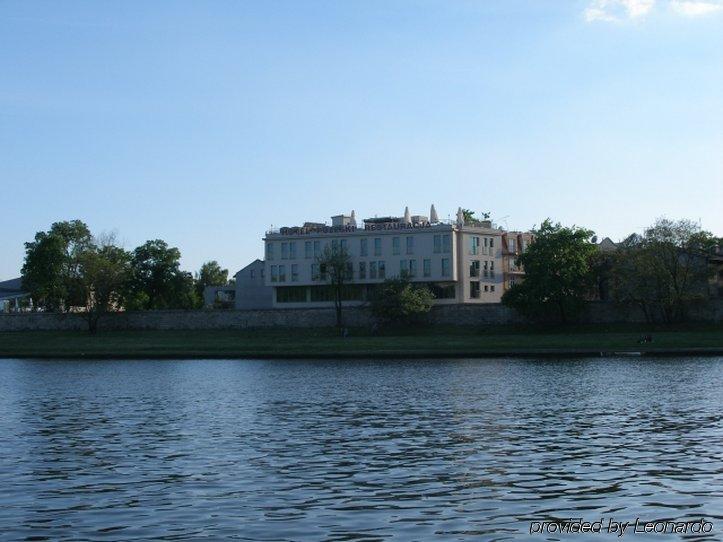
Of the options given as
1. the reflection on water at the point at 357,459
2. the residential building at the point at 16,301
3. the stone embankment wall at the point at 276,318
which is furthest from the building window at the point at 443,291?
the reflection on water at the point at 357,459

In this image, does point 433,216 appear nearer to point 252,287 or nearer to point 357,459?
point 252,287

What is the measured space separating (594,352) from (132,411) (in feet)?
168

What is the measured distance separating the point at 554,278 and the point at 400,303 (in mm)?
18874

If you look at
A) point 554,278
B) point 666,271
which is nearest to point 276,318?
point 554,278

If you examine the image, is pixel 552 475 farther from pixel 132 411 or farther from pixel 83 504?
pixel 132 411

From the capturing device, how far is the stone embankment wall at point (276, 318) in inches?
4808

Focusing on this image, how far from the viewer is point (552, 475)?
25938mm

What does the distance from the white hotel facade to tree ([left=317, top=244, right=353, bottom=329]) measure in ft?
4.59

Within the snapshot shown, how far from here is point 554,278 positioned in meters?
119

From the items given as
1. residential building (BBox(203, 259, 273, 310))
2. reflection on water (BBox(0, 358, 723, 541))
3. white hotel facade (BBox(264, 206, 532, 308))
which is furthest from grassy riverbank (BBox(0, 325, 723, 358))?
reflection on water (BBox(0, 358, 723, 541))

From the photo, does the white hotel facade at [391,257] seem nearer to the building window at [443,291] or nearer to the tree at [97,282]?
the building window at [443,291]

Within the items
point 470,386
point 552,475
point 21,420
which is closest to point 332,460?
point 552,475

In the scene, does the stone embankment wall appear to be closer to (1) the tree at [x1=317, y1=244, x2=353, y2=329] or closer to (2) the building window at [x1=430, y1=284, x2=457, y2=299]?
(1) the tree at [x1=317, y1=244, x2=353, y2=329]

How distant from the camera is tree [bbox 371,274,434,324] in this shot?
12562 centimetres
